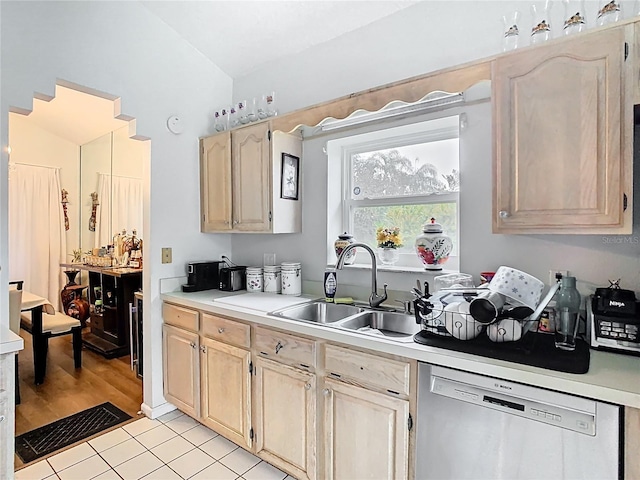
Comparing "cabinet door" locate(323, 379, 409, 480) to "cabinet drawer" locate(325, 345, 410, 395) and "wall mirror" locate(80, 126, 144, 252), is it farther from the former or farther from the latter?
"wall mirror" locate(80, 126, 144, 252)

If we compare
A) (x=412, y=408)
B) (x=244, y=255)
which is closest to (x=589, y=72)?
(x=412, y=408)

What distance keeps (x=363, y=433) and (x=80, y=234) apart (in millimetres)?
5234

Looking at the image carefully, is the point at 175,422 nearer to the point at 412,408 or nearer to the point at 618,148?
the point at 412,408

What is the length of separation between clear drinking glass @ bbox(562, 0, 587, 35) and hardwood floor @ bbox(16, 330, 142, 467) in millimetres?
3274

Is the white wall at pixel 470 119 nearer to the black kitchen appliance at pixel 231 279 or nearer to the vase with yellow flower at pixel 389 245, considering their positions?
the vase with yellow flower at pixel 389 245

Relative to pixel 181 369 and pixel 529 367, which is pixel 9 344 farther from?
pixel 529 367

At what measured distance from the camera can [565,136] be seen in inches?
52.1

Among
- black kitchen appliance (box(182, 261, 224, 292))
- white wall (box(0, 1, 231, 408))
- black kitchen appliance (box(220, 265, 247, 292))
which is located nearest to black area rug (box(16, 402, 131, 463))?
white wall (box(0, 1, 231, 408))

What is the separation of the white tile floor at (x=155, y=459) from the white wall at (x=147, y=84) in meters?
0.31

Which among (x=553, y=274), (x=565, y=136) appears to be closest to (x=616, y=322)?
(x=553, y=274)

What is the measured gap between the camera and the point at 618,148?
4.02 feet

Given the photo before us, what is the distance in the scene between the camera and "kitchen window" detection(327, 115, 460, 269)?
2.05m

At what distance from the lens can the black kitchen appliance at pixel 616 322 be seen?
1257mm

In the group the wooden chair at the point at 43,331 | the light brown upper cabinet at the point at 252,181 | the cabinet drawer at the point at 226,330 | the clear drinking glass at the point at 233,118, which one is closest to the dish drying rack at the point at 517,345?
the cabinet drawer at the point at 226,330
